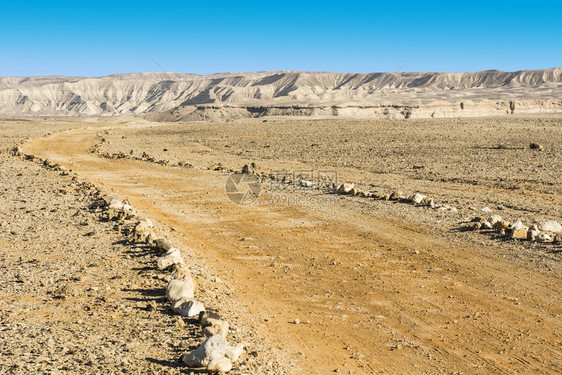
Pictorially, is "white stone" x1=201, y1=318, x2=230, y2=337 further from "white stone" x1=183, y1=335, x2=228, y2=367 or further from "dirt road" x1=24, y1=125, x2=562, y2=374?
"dirt road" x1=24, y1=125, x2=562, y2=374

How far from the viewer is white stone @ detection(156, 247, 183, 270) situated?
25.4ft

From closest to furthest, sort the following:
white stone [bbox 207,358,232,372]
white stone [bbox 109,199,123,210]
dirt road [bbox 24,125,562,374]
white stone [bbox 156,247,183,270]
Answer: white stone [bbox 207,358,232,372] < dirt road [bbox 24,125,562,374] < white stone [bbox 156,247,183,270] < white stone [bbox 109,199,123,210]

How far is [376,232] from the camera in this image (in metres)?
10.9

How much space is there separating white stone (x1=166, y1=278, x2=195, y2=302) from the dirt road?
872mm

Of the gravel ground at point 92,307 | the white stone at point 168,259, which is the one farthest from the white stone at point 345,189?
the white stone at point 168,259

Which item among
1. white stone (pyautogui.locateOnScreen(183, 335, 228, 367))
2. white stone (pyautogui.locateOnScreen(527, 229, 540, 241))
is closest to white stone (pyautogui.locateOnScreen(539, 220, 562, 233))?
white stone (pyautogui.locateOnScreen(527, 229, 540, 241))

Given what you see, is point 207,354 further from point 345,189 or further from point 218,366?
point 345,189

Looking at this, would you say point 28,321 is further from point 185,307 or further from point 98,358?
point 185,307

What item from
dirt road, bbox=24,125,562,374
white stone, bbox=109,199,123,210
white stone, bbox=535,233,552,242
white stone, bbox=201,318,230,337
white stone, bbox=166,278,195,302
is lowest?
dirt road, bbox=24,125,562,374

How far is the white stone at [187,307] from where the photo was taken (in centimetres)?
604

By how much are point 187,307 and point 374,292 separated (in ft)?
9.66

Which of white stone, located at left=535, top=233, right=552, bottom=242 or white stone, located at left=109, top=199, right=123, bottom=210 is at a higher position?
white stone, located at left=109, top=199, right=123, bottom=210

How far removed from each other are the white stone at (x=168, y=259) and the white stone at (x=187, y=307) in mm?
1613

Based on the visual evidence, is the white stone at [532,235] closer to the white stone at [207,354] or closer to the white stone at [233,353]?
the white stone at [233,353]
